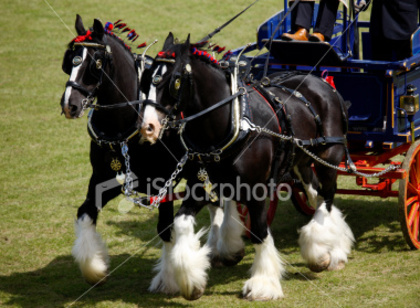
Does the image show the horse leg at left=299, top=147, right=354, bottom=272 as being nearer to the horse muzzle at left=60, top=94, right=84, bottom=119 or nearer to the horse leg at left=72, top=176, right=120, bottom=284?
the horse leg at left=72, top=176, right=120, bottom=284

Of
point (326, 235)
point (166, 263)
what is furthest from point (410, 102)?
point (166, 263)

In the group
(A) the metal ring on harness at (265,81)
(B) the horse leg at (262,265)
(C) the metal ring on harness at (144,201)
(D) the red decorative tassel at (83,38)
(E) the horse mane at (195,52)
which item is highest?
(D) the red decorative tassel at (83,38)

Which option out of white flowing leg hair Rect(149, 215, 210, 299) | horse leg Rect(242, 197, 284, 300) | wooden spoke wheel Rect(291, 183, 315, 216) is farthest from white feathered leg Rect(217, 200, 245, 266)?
wooden spoke wheel Rect(291, 183, 315, 216)

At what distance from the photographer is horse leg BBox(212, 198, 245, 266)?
580 centimetres

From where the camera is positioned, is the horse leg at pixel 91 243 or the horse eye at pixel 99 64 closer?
the horse eye at pixel 99 64

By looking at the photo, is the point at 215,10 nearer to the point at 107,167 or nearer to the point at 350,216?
the point at 350,216

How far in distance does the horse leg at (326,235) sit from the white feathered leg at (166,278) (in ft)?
4.13

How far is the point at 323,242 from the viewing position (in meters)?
5.51

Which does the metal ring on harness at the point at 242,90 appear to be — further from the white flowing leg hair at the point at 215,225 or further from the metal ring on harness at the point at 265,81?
the white flowing leg hair at the point at 215,225

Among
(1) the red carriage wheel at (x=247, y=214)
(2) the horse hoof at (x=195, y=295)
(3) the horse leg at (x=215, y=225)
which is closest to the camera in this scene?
(2) the horse hoof at (x=195, y=295)

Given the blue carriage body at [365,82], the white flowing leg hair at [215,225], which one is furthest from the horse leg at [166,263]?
the blue carriage body at [365,82]

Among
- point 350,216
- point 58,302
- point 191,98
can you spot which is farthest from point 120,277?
point 350,216

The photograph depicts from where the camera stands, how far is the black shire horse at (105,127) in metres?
4.61

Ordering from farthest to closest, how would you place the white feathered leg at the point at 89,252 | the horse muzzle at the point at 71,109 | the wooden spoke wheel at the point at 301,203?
the wooden spoke wheel at the point at 301,203, the white feathered leg at the point at 89,252, the horse muzzle at the point at 71,109
